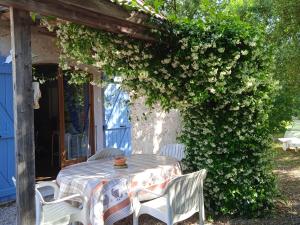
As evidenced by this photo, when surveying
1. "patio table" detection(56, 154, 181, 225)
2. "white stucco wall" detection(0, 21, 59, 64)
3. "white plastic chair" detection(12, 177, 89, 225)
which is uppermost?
"white stucco wall" detection(0, 21, 59, 64)

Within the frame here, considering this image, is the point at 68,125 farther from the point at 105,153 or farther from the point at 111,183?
the point at 111,183

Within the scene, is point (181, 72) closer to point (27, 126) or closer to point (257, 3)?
point (27, 126)

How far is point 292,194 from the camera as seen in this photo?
5512 mm

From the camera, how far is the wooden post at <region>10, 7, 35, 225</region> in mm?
2656

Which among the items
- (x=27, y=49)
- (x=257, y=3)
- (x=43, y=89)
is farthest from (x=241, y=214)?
(x=257, y=3)

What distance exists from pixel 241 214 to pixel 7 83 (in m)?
4.00

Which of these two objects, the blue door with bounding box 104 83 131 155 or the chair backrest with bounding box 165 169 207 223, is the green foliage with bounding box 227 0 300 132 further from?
the blue door with bounding box 104 83 131 155

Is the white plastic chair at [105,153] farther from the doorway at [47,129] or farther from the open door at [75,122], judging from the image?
the doorway at [47,129]

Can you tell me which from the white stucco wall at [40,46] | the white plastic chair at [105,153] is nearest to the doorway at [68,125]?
the white stucco wall at [40,46]

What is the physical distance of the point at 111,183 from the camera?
3.51 metres

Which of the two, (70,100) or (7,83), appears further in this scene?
(70,100)

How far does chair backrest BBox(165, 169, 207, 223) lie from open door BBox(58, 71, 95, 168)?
11.5 feet

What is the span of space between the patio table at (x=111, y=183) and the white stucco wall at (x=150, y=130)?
3.20m

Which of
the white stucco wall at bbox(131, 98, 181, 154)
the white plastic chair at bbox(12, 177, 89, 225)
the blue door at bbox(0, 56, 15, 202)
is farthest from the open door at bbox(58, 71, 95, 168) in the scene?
the white plastic chair at bbox(12, 177, 89, 225)
